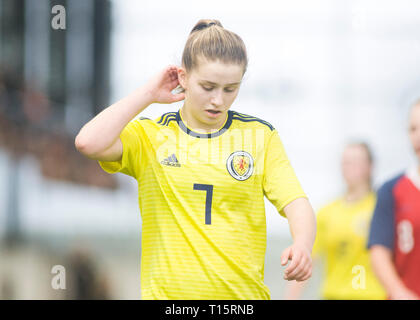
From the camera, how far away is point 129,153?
283 centimetres

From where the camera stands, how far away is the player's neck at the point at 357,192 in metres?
6.13

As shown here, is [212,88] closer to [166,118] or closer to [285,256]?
[166,118]

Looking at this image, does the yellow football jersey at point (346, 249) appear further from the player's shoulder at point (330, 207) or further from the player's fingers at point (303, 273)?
the player's fingers at point (303, 273)

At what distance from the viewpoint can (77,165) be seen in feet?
41.5

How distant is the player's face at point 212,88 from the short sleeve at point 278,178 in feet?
0.85

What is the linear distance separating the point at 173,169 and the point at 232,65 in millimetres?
470

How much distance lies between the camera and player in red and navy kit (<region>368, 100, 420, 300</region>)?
3795mm

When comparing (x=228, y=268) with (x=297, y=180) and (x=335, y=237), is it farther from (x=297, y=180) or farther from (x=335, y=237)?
(x=335, y=237)

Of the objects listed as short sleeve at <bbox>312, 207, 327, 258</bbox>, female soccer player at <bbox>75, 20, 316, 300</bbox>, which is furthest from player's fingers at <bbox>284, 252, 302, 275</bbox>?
short sleeve at <bbox>312, 207, 327, 258</bbox>

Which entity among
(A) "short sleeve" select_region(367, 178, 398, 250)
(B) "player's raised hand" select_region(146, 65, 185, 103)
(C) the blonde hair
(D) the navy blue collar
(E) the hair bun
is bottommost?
(A) "short sleeve" select_region(367, 178, 398, 250)

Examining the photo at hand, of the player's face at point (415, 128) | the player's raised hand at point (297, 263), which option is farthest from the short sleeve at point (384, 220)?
the player's raised hand at point (297, 263)

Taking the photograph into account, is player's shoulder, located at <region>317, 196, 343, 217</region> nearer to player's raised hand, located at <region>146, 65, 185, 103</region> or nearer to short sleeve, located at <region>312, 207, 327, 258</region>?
short sleeve, located at <region>312, 207, 327, 258</region>

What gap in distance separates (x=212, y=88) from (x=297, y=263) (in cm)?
75
